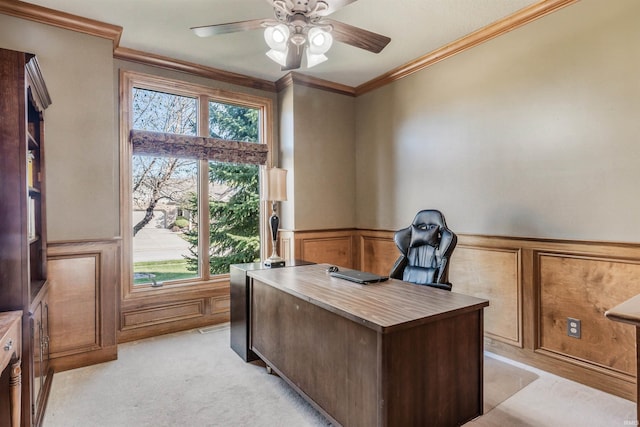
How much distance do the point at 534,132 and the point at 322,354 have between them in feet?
7.42

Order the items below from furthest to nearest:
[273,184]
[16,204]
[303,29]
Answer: [273,184] → [303,29] → [16,204]

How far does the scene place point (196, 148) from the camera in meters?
3.59

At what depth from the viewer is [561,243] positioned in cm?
247

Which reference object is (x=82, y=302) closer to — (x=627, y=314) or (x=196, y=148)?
(x=196, y=148)

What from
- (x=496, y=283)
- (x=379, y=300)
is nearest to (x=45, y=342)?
(x=379, y=300)

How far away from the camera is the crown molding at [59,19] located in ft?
8.12

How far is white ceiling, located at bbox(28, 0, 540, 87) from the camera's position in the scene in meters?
2.53

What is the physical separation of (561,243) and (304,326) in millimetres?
1931

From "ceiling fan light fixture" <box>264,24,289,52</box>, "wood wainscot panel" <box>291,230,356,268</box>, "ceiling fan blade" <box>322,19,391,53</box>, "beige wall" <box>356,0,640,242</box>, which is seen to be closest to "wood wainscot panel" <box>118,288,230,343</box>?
"wood wainscot panel" <box>291,230,356,268</box>

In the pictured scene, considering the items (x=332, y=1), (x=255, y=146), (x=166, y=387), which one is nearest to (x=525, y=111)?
(x=332, y=1)

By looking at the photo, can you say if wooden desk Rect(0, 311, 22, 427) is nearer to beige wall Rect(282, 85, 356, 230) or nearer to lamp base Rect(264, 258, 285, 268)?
lamp base Rect(264, 258, 285, 268)

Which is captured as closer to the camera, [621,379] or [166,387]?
[621,379]

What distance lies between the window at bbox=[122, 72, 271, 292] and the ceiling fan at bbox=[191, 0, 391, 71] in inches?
62.4

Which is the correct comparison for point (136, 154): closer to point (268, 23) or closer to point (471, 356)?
point (268, 23)
